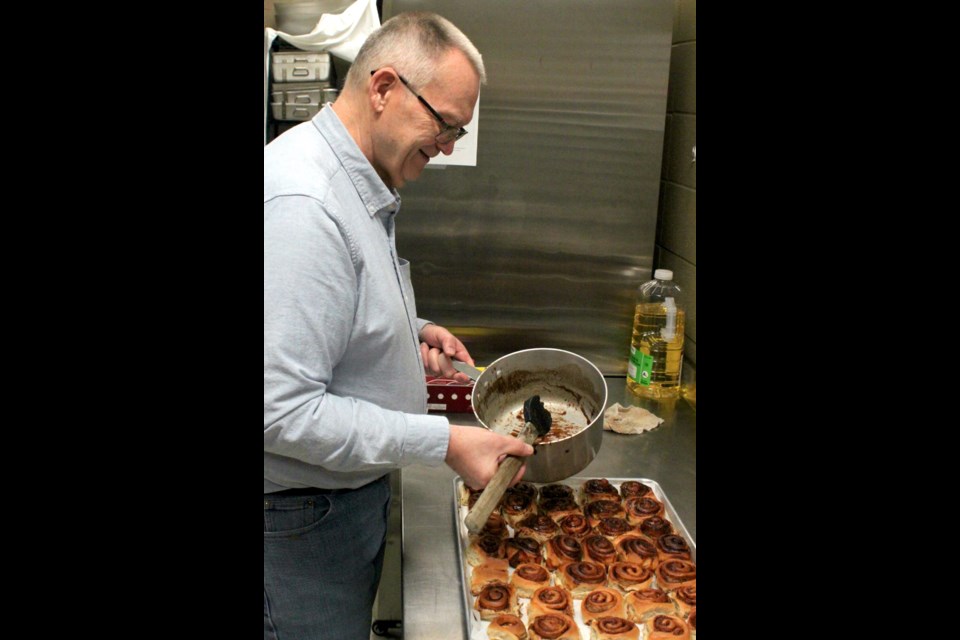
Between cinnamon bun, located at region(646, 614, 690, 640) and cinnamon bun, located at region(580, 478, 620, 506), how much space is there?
12.5 inches

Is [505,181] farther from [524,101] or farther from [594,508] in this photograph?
[594,508]

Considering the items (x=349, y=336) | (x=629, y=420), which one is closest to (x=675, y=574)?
(x=629, y=420)

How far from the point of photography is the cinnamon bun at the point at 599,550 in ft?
4.28

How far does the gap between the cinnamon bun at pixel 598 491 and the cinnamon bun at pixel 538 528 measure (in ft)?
0.37

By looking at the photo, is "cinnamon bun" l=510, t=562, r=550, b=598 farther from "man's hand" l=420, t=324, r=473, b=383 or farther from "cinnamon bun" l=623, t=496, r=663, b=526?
"man's hand" l=420, t=324, r=473, b=383

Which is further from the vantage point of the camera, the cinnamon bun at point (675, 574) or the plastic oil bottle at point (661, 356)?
the plastic oil bottle at point (661, 356)

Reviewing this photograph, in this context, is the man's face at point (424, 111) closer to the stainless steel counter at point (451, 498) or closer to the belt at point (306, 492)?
the belt at point (306, 492)

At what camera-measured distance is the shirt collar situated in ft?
3.59

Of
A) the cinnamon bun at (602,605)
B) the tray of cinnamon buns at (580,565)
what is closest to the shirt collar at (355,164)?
the tray of cinnamon buns at (580,565)

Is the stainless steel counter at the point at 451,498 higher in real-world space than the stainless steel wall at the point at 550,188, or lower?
lower

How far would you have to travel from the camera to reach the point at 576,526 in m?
1.38

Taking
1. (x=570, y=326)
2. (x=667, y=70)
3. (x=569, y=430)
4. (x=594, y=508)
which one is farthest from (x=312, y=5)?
(x=594, y=508)

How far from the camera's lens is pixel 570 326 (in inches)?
83.2

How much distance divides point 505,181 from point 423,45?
2.97 feet
